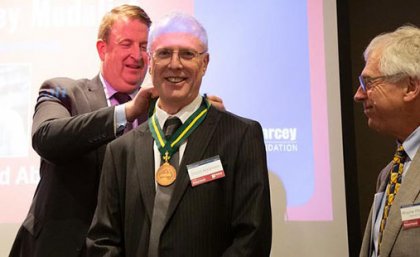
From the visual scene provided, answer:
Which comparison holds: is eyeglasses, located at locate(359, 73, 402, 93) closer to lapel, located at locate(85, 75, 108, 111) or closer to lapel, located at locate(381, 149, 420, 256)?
lapel, located at locate(381, 149, 420, 256)

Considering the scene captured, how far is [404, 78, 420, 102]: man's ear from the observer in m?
1.97

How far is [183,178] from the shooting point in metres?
1.81

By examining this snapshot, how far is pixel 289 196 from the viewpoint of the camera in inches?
126

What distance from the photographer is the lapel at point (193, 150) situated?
1787 millimetres

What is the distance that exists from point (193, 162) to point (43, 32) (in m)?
1.98

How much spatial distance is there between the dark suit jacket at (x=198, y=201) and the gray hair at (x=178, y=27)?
271 mm

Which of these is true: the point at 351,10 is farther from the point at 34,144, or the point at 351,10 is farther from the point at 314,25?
the point at 34,144

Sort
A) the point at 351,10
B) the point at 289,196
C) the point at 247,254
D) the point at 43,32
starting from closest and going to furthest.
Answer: the point at 247,254 < the point at 289,196 < the point at 43,32 < the point at 351,10

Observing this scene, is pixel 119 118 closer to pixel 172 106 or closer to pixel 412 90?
pixel 172 106

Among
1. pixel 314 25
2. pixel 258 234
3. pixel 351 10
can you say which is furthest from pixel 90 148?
pixel 351 10

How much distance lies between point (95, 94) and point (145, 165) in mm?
679

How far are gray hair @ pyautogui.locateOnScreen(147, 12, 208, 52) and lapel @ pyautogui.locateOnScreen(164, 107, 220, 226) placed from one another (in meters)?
0.27

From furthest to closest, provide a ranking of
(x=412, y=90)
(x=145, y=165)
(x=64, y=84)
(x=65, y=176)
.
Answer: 1. (x=64, y=84)
2. (x=65, y=176)
3. (x=412, y=90)
4. (x=145, y=165)

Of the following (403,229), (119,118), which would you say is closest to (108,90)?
(119,118)
